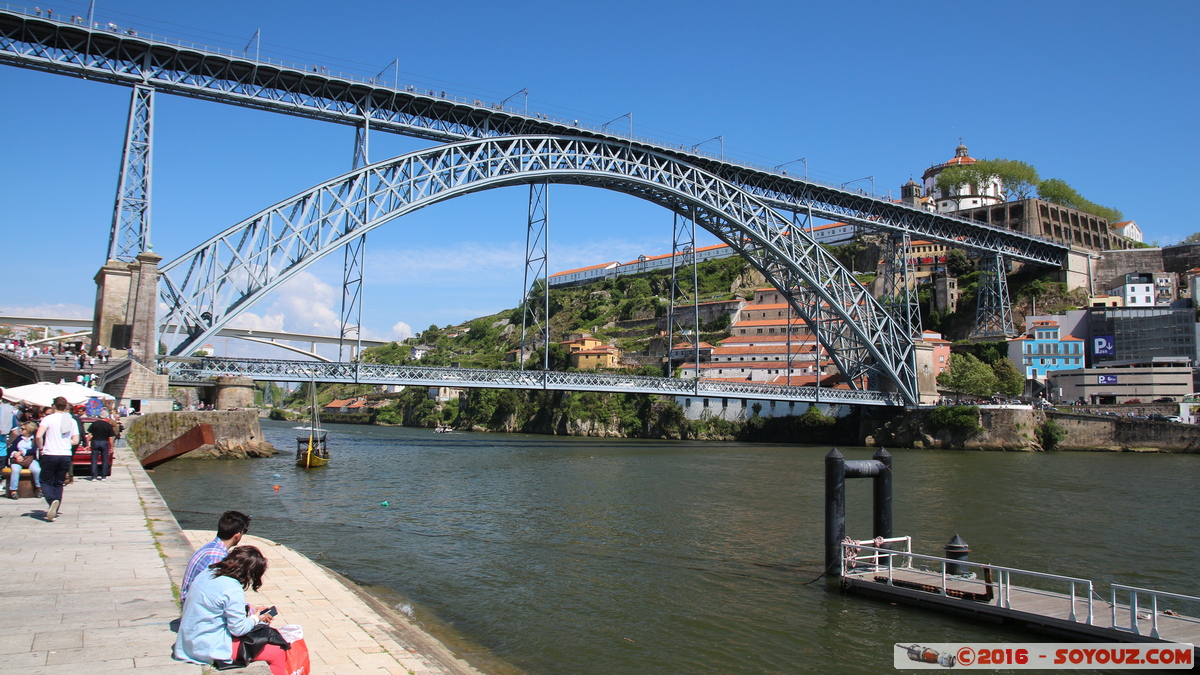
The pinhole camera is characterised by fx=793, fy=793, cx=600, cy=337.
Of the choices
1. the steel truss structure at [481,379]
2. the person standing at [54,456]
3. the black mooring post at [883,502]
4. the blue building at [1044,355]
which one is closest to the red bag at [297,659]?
the person standing at [54,456]

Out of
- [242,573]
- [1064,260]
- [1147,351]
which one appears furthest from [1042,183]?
[242,573]

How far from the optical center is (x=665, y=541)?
1633cm

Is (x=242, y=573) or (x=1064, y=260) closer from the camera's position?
(x=242, y=573)

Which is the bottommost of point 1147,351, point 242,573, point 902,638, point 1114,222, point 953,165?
point 902,638

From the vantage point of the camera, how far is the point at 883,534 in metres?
13.6

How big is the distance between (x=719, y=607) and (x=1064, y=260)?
6853cm

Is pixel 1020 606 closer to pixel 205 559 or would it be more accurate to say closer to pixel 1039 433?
pixel 205 559

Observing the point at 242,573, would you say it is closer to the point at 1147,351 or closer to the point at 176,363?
the point at 176,363

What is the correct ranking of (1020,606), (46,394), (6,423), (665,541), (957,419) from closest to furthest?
1. (1020,606)
2. (6,423)
3. (665,541)
4. (46,394)
5. (957,419)

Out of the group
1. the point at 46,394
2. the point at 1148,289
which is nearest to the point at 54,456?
the point at 46,394

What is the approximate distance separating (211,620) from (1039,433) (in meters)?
50.4

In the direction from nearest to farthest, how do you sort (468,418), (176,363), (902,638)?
1. (902,638)
2. (176,363)
3. (468,418)

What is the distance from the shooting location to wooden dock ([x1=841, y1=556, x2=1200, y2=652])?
930 cm

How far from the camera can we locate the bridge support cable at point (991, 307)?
206ft
